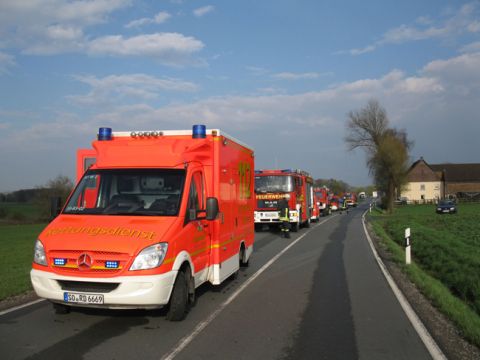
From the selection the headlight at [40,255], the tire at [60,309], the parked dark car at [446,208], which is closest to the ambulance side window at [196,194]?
the headlight at [40,255]

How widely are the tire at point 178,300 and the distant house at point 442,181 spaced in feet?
365

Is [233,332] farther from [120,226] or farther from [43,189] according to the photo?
[43,189]

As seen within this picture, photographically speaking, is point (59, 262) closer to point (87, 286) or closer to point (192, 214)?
point (87, 286)

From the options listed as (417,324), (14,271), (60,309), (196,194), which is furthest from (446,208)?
(60,309)

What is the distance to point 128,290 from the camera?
5.93 metres

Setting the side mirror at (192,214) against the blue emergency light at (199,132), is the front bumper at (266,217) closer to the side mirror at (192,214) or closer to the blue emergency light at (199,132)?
the blue emergency light at (199,132)

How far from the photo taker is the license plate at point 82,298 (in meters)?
5.96

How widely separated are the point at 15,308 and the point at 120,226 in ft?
9.53

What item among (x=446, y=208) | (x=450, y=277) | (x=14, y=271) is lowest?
(x=450, y=277)

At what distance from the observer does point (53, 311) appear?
741 centimetres

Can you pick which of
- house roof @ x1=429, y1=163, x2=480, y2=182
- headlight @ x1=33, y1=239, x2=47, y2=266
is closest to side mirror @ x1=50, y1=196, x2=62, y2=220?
headlight @ x1=33, y1=239, x2=47, y2=266

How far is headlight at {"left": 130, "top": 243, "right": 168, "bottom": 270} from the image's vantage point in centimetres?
598

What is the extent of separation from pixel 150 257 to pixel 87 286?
0.86 meters

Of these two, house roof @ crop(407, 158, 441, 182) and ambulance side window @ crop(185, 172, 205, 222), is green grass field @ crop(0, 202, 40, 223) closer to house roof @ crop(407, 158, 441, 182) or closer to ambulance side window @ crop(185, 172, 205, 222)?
ambulance side window @ crop(185, 172, 205, 222)
